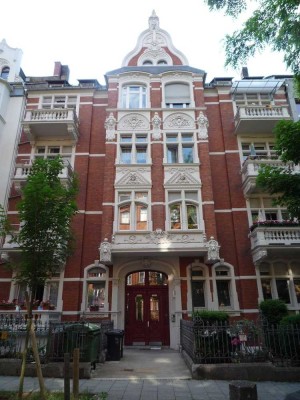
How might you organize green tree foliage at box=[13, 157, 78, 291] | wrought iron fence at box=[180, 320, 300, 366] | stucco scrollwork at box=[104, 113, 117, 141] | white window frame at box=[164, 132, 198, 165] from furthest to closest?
1. stucco scrollwork at box=[104, 113, 117, 141]
2. white window frame at box=[164, 132, 198, 165]
3. wrought iron fence at box=[180, 320, 300, 366]
4. green tree foliage at box=[13, 157, 78, 291]

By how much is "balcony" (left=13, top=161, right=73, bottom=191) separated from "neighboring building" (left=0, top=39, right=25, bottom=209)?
1.58 m

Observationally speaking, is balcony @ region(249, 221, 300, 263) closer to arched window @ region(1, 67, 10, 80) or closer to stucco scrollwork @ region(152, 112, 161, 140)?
stucco scrollwork @ region(152, 112, 161, 140)

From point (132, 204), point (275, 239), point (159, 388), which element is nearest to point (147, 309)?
point (132, 204)

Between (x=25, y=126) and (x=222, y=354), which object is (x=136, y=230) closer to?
(x=222, y=354)

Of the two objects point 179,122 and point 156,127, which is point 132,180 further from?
point 179,122

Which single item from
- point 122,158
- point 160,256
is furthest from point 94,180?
point 160,256

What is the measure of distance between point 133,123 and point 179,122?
2.94 meters

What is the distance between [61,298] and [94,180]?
23.4 ft

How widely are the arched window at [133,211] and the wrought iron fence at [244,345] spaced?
25.7 feet

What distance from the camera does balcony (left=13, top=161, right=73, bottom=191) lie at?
17.1 metres

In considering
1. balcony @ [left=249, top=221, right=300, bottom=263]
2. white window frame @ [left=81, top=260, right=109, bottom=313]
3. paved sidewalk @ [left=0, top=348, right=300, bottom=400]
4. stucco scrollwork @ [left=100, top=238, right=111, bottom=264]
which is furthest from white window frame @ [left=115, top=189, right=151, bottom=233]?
paved sidewalk @ [left=0, top=348, right=300, bottom=400]

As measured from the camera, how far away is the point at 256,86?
67.8 ft

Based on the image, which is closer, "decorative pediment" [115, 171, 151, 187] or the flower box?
the flower box

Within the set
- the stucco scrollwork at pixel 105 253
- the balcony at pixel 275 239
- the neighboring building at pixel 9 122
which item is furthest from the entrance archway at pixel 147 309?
the neighboring building at pixel 9 122
